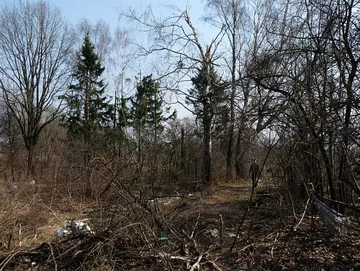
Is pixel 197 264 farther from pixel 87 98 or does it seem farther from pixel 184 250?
pixel 87 98

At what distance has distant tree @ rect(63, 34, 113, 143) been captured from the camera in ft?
70.5

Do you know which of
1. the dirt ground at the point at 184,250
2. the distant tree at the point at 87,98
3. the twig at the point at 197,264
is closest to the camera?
the twig at the point at 197,264

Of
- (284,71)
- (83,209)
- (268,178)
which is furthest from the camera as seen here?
(83,209)

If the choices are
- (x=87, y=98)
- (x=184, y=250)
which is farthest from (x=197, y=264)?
(x=87, y=98)

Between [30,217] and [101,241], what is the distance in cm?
309

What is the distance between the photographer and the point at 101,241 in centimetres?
433

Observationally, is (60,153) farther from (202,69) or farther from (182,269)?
(182,269)

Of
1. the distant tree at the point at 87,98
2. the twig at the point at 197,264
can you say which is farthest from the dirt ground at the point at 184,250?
the distant tree at the point at 87,98

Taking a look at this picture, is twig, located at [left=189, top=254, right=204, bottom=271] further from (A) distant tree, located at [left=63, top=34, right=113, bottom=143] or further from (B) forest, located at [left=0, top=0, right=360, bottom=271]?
(A) distant tree, located at [left=63, top=34, right=113, bottom=143]

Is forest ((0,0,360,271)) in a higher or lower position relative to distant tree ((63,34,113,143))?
lower

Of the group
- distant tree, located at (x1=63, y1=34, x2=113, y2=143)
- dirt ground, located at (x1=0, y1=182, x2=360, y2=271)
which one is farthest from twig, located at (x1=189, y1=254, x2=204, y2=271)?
distant tree, located at (x1=63, y1=34, x2=113, y2=143)

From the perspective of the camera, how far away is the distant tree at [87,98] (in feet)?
70.5

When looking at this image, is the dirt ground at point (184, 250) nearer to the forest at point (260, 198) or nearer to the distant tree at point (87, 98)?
the forest at point (260, 198)

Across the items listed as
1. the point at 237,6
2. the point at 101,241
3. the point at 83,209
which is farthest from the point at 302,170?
the point at 237,6
